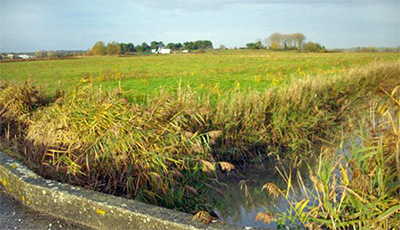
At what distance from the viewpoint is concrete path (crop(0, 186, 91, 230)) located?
3812mm

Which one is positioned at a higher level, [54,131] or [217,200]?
[54,131]

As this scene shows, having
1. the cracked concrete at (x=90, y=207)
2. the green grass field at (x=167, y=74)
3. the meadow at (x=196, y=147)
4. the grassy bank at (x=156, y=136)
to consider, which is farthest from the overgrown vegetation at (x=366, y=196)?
the green grass field at (x=167, y=74)

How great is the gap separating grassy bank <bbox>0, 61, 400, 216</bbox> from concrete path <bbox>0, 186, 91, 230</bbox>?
2.21 ft

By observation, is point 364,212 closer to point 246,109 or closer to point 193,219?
point 193,219

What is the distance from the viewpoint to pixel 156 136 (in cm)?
540

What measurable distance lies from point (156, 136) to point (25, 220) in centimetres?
211

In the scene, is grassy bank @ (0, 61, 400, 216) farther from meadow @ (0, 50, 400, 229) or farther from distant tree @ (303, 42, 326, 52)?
distant tree @ (303, 42, 326, 52)

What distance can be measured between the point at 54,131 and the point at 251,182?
3.55 meters

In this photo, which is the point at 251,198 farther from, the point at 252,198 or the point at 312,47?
the point at 312,47

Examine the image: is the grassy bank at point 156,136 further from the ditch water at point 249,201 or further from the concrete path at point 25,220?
Answer: the concrete path at point 25,220

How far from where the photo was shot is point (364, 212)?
337cm

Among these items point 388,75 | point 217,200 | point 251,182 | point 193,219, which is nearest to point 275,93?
point 251,182

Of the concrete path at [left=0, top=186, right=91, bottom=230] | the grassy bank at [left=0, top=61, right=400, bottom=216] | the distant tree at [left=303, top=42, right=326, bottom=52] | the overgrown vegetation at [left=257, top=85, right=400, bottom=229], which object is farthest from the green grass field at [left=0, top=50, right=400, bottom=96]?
the distant tree at [left=303, top=42, right=326, bottom=52]

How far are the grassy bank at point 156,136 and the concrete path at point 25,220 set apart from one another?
0.67 metres
